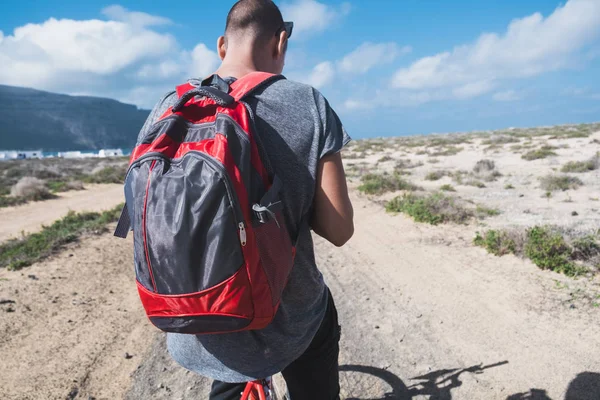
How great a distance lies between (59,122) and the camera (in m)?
113

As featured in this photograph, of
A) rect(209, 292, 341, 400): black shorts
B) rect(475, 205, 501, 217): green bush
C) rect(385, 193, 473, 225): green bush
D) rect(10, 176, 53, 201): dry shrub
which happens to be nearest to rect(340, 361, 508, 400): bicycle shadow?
rect(209, 292, 341, 400): black shorts

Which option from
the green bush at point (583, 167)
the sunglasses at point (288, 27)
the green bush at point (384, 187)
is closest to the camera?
the sunglasses at point (288, 27)

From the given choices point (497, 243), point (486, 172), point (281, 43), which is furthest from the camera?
point (486, 172)

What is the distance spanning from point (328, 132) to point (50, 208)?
13704 millimetres

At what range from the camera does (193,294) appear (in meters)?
1.03

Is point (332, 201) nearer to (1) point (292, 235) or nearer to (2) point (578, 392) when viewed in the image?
(1) point (292, 235)

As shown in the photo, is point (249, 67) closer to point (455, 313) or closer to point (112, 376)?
point (112, 376)

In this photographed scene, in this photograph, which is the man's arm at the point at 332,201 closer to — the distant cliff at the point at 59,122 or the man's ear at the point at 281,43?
the man's ear at the point at 281,43

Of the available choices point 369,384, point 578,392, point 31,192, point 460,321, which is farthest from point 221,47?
point 31,192

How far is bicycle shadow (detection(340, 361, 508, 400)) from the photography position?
299 cm

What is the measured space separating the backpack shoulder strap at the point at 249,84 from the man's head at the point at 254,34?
172mm

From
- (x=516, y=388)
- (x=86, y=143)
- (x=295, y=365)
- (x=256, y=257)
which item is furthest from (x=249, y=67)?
(x=86, y=143)

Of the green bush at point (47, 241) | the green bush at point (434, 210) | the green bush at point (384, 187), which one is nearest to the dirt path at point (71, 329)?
the green bush at point (47, 241)

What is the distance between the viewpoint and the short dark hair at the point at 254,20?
1366mm
